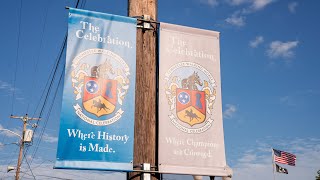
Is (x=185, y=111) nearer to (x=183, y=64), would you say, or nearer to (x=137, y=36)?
(x=183, y=64)

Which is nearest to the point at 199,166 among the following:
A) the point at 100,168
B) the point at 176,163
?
the point at 176,163

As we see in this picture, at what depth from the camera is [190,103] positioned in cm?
534

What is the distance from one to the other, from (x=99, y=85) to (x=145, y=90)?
629mm

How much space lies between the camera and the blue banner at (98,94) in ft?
15.2

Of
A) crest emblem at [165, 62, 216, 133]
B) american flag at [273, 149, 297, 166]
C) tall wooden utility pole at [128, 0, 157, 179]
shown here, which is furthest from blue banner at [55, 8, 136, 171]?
american flag at [273, 149, 297, 166]

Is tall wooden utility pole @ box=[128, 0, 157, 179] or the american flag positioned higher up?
the american flag

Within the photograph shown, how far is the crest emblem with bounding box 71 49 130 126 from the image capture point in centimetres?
484

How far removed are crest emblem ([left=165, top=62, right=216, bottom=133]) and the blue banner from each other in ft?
1.78

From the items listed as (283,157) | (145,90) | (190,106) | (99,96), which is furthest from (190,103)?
(283,157)

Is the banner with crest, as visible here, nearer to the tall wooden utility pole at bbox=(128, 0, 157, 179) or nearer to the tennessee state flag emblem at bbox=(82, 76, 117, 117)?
the tall wooden utility pole at bbox=(128, 0, 157, 179)

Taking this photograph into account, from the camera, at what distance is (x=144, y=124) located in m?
5.11

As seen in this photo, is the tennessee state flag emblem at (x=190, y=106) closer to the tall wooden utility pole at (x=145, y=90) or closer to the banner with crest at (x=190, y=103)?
the banner with crest at (x=190, y=103)

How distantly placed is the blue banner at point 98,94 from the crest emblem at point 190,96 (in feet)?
1.78

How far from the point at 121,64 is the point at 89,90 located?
1.87 ft
